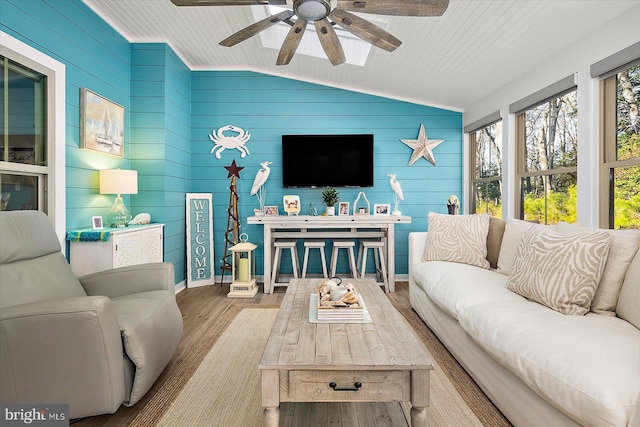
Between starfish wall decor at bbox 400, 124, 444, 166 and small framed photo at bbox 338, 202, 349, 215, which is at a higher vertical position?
starfish wall decor at bbox 400, 124, 444, 166

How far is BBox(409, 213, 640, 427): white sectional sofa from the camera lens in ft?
3.99

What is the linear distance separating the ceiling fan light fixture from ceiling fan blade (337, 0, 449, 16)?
9 centimetres

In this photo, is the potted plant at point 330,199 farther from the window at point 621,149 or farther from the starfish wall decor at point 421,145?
the window at point 621,149

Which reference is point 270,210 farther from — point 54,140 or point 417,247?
point 54,140

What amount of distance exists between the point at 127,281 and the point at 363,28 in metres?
2.19

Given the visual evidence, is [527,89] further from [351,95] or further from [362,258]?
[362,258]

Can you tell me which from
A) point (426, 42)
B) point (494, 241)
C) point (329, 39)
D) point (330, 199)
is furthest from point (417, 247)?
point (329, 39)

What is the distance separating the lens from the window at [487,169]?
13.5ft

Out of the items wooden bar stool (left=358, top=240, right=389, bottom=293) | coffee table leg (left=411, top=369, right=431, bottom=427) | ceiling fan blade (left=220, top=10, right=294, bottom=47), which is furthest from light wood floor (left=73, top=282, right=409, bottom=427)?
ceiling fan blade (left=220, top=10, right=294, bottom=47)

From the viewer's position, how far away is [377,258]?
458 cm

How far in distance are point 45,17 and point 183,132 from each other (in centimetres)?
187

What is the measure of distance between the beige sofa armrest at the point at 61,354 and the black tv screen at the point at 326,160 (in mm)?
3182

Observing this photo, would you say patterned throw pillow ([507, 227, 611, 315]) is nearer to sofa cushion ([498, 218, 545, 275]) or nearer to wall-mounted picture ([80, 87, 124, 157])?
sofa cushion ([498, 218, 545, 275])

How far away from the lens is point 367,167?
4.57 meters
